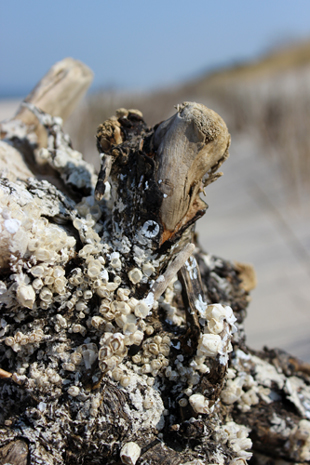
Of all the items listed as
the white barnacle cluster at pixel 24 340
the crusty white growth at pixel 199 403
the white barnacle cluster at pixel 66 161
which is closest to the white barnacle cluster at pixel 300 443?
the crusty white growth at pixel 199 403

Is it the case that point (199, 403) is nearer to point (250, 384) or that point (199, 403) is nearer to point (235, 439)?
point (235, 439)

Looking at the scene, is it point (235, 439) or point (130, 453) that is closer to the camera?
point (130, 453)

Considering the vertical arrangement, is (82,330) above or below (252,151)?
below

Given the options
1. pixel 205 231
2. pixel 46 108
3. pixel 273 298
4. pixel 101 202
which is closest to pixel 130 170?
pixel 101 202

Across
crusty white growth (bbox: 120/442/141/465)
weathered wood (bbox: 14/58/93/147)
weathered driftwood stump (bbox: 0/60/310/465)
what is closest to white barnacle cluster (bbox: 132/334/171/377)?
weathered driftwood stump (bbox: 0/60/310/465)

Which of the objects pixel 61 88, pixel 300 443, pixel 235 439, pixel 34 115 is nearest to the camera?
pixel 235 439

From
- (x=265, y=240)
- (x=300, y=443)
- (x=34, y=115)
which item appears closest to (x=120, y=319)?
(x=300, y=443)

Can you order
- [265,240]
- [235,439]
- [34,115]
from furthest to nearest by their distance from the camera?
[265,240] < [34,115] < [235,439]

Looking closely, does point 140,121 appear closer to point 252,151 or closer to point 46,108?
point 46,108
